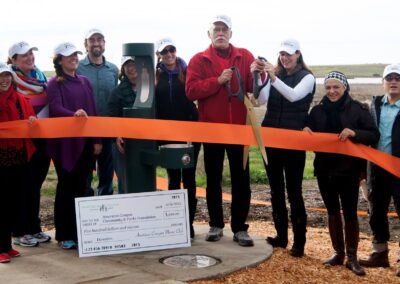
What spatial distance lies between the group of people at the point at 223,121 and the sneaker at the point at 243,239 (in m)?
0.01

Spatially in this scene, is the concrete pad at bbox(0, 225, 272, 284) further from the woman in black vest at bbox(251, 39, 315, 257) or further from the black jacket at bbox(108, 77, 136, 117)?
the black jacket at bbox(108, 77, 136, 117)

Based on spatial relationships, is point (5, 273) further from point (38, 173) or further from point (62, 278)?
point (38, 173)

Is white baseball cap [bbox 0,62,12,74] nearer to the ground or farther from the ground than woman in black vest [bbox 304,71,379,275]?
farther from the ground

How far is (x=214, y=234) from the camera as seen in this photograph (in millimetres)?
6957

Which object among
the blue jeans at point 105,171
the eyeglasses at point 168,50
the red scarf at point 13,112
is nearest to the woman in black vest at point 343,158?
the eyeglasses at point 168,50

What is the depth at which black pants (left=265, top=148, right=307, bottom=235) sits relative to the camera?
659 cm

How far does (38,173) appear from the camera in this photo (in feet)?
22.9

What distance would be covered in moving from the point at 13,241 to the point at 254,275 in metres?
2.55

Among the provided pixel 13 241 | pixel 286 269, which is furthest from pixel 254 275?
pixel 13 241

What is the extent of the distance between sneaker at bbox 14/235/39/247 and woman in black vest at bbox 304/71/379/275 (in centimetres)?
282

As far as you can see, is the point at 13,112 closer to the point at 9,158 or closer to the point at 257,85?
the point at 9,158

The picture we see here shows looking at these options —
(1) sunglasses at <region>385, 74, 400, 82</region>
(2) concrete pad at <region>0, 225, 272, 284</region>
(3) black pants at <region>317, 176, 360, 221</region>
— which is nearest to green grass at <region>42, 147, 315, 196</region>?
(2) concrete pad at <region>0, 225, 272, 284</region>

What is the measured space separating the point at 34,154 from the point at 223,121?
1.90 metres

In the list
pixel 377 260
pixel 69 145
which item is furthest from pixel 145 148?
pixel 377 260
